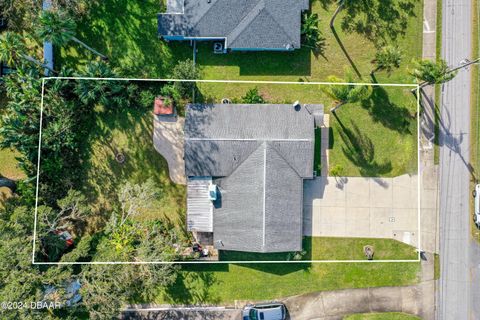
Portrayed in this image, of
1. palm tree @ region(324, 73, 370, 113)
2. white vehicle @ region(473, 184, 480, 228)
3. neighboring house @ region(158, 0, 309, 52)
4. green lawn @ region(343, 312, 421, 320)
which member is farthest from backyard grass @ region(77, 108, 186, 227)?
white vehicle @ region(473, 184, 480, 228)

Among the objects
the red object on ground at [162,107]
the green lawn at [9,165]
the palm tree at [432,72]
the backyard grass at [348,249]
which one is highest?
the palm tree at [432,72]

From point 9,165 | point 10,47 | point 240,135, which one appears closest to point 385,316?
point 240,135

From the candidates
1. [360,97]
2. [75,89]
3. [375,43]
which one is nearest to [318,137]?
[360,97]

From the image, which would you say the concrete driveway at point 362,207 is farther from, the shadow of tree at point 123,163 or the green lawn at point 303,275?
the shadow of tree at point 123,163

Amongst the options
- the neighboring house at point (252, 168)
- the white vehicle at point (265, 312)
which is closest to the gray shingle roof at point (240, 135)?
the neighboring house at point (252, 168)

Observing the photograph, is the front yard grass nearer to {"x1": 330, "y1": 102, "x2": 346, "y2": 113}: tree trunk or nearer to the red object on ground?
{"x1": 330, "y1": 102, "x2": 346, "y2": 113}: tree trunk

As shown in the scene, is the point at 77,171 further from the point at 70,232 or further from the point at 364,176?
the point at 364,176

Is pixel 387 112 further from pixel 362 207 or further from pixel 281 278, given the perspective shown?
pixel 281 278

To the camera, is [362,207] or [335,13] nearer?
[335,13]
